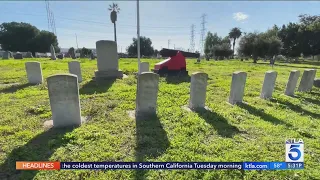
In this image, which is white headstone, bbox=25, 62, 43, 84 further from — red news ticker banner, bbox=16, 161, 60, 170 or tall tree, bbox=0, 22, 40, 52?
tall tree, bbox=0, 22, 40, 52

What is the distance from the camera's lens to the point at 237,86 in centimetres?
686

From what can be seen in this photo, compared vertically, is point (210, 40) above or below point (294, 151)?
above

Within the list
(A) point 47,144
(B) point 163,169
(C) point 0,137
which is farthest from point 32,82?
(B) point 163,169

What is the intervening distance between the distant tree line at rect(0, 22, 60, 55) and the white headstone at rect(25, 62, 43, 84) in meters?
52.2

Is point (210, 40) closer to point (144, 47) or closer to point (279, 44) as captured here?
point (144, 47)

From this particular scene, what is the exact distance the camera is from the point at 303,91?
32.4 ft

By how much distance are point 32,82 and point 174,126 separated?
739cm

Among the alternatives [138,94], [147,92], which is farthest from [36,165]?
[147,92]

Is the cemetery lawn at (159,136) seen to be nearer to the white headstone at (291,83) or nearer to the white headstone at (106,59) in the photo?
the white headstone at (291,83)

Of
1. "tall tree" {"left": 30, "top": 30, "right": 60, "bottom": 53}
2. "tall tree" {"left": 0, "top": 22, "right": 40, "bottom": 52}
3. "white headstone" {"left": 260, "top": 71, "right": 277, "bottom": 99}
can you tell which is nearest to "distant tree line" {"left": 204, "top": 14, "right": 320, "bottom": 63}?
"white headstone" {"left": 260, "top": 71, "right": 277, "bottom": 99}

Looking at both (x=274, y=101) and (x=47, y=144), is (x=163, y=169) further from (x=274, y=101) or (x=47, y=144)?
(x=274, y=101)

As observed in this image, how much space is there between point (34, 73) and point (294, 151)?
960cm

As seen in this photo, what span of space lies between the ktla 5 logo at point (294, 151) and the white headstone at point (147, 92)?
3.00 m

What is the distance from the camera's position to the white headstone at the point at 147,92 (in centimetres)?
521
